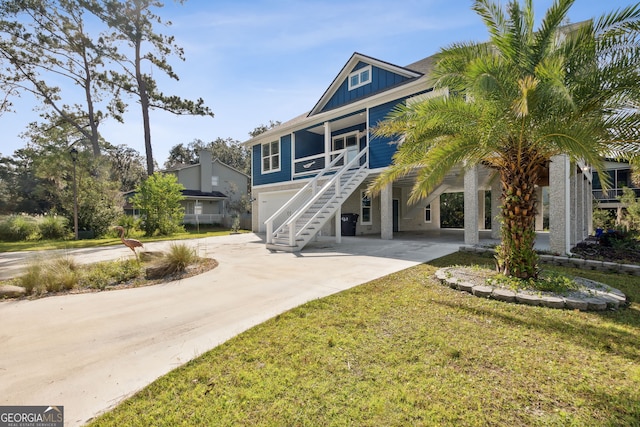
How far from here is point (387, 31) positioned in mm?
8695

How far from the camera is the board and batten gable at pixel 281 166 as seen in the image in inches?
628

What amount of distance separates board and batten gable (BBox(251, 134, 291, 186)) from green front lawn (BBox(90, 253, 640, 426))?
12788 mm

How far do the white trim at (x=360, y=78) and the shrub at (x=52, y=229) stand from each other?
55.5 ft

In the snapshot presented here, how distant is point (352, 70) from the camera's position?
1438 cm

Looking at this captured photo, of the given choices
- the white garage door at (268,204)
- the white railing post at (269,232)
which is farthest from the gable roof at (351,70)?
the white railing post at (269,232)

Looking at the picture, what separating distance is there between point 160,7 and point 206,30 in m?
16.4

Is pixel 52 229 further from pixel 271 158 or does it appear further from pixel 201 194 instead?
pixel 201 194

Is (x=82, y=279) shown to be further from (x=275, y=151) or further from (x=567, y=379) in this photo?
(x=275, y=151)

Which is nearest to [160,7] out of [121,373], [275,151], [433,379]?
[275,151]

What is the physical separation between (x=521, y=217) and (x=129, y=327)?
20.9 feet

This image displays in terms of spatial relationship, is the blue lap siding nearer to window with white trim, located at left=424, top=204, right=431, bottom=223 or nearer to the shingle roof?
window with white trim, located at left=424, top=204, right=431, bottom=223

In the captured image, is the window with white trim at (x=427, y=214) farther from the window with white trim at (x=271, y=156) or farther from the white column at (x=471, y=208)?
the window with white trim at (x=271, y=156)
